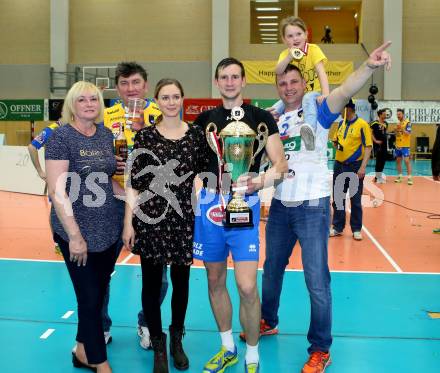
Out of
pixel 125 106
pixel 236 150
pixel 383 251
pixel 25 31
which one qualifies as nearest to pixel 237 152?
pixel 236 150

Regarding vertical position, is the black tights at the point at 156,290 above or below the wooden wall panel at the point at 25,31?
below

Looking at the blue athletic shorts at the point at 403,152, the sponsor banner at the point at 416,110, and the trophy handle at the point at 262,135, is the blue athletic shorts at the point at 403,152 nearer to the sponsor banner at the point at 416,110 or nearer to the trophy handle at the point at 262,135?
the sponsor banner at the point at 416,110

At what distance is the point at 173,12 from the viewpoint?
22.1 metres

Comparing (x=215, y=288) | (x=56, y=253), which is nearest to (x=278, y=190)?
(x=215, y=288)

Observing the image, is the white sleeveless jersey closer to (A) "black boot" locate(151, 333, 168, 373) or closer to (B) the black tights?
(B) the black tights

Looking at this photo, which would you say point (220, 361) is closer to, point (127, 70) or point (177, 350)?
point (177, 350)

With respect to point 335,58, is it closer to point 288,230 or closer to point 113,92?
point 113,92

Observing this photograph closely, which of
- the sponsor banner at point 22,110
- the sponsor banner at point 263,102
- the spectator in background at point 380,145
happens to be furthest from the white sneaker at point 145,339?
the sponsor banner at point 22,110

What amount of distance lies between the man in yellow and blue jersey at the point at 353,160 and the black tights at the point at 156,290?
13.9 feet

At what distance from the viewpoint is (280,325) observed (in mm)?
3975

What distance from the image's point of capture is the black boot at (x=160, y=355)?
310cm

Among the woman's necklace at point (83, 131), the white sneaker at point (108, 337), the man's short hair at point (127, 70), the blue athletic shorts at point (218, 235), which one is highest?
the man's short hair at point (127, 70)

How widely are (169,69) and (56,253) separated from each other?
17.2 metres

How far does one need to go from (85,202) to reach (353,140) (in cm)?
486
